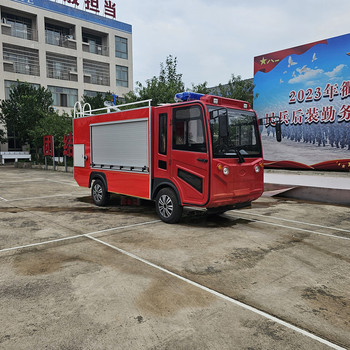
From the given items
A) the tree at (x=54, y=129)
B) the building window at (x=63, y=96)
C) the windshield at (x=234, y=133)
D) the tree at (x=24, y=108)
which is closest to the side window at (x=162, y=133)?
the windshield at (x=234, y=133)

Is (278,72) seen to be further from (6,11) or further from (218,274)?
(6,11)

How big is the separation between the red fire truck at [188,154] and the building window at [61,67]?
116ft

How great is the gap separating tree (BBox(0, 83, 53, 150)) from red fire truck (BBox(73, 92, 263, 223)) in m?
24.0

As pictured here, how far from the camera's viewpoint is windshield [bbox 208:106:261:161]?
639 centimetres

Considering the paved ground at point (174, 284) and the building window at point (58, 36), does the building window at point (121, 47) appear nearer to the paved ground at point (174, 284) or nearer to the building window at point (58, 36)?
the building window at point (58, 36)

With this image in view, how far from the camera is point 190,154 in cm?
671

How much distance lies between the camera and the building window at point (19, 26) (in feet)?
119

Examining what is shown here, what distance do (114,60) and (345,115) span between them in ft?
122

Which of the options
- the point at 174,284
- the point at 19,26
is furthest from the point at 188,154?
the point at 19,26

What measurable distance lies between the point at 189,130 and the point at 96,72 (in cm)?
4075

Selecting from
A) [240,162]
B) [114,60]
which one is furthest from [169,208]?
[114,60]

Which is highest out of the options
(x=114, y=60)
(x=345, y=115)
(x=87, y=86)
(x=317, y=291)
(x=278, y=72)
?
(x=114, y=60)

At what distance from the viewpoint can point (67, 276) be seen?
4.25 meters

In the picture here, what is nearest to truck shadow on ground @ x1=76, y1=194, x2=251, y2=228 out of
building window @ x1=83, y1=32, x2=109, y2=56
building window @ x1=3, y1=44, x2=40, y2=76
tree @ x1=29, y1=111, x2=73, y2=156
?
tree @ x1=29, y1=111, x2=73, y2=156
